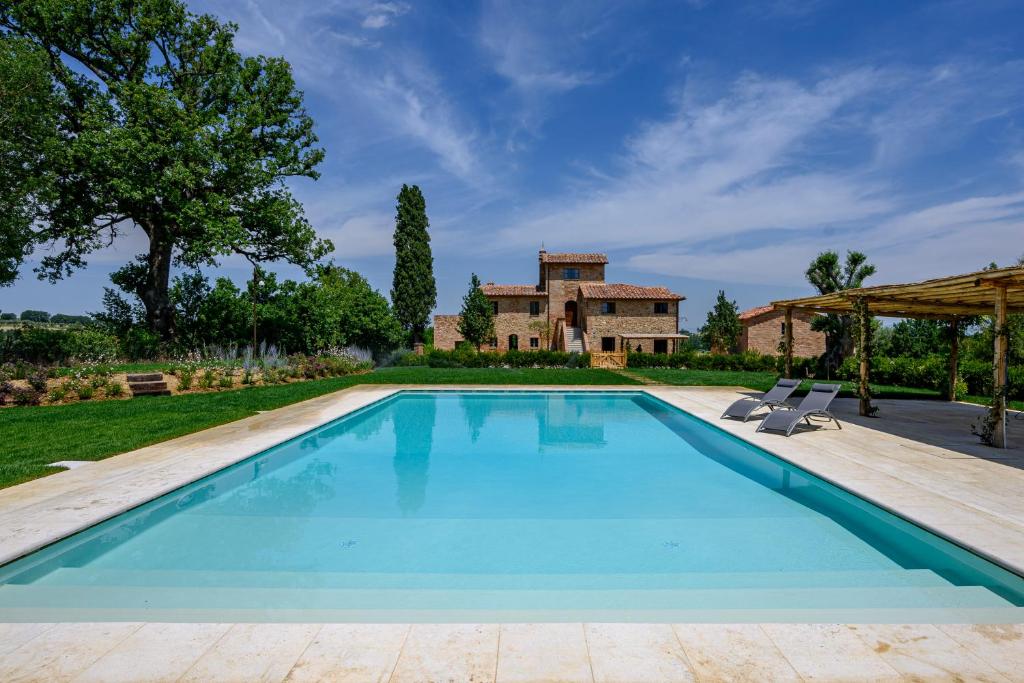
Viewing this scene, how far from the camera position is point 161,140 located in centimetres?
2080

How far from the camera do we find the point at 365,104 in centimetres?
1784

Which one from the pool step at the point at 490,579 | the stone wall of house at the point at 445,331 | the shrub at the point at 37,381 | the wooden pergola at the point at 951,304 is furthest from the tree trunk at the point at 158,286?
Answer: the wooden pergola at the point at 951,304

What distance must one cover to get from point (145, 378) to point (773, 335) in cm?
3939

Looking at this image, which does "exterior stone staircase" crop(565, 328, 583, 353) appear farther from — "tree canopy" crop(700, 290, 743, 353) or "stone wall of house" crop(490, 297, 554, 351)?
"tree canopy" crop(700, 290, 743, 353)

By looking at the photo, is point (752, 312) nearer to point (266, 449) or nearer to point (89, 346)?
point (266, 449)

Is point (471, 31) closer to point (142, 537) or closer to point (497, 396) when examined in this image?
point (497, 396)

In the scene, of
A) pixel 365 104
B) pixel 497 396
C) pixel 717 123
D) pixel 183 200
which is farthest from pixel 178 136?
pixel 717 123

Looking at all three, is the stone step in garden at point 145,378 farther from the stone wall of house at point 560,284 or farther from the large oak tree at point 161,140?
the stone wall of house at point 560,284

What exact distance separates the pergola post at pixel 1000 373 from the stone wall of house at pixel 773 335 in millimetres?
31693

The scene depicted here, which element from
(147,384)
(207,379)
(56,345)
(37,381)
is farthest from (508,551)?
(56,345)

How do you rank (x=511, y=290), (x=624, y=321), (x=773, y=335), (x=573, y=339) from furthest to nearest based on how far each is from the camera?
(x=773, y=335), (x=511, y=290), (x=573, y=339), (x=624, y=321)

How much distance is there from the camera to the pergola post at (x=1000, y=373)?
25.9ft

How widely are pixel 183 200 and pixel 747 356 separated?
2855 cm

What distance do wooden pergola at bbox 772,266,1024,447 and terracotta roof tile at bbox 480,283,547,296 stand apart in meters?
23.9
